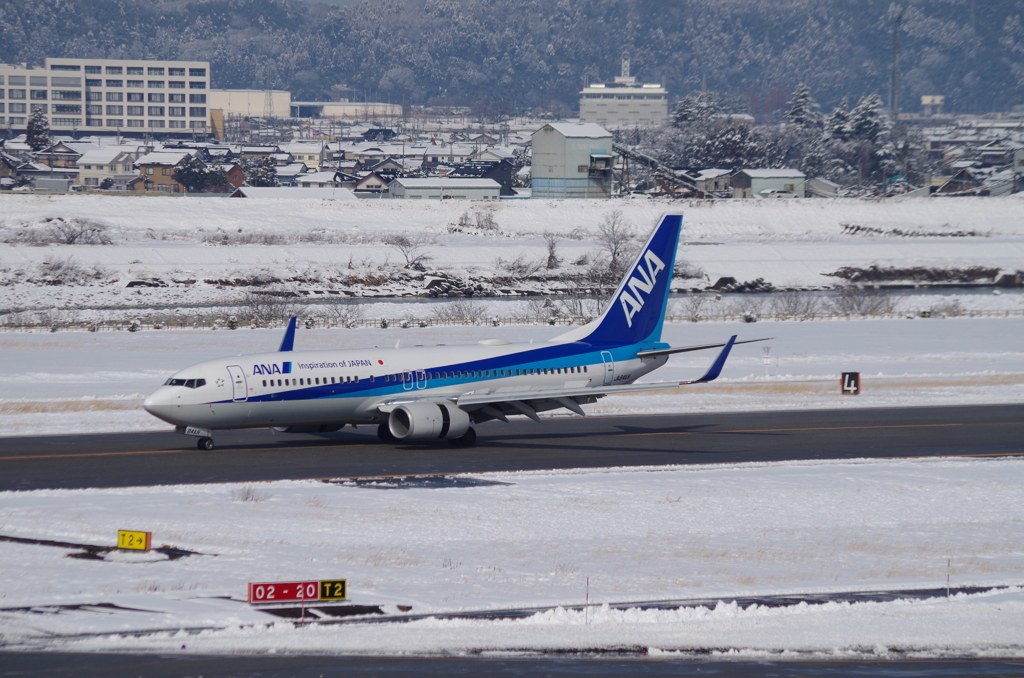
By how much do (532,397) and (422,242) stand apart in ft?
281

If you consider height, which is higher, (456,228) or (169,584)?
(456,228)

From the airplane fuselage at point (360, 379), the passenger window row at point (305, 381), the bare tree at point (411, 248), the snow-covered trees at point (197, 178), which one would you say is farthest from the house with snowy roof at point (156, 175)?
the passenger window row at point (305, 381)

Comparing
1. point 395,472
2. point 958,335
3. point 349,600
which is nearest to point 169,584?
point 349,600

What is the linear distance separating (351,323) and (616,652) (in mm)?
69218

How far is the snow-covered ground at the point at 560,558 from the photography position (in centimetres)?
2364

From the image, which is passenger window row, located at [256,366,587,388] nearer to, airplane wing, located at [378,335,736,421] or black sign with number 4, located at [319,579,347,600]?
airplane wing, located at [378,335,736,421]

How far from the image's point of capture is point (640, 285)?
4953cm

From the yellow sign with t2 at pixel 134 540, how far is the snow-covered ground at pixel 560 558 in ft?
1.55

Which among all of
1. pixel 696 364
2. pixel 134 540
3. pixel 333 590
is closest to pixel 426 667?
pixel 333 590

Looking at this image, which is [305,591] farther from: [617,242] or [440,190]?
[440,190]

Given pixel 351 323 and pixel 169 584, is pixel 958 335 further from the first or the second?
pixel 169 584

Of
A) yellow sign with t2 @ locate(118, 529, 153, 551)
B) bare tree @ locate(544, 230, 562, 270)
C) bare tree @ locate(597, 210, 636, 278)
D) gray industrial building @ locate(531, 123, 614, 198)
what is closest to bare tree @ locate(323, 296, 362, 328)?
bare tree @ locate(544, 230, 562, 270)

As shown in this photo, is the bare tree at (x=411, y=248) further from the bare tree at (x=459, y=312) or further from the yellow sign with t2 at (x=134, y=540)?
the yellow sign with t2 at (x=134, y=540)

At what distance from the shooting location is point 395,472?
3988 cm
